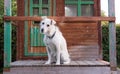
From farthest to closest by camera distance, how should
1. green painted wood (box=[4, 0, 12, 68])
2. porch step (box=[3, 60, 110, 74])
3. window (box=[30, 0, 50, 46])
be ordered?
window (box=[30, 0, 50, 46])
green painted wood (box=[4, 0, 12, 68])
porch step (box=[3, 60, 110, 74])

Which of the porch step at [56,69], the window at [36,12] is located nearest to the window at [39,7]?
the window at [36,12]

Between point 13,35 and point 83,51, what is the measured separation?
14.9 feet

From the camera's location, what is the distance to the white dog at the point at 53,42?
6.59 m

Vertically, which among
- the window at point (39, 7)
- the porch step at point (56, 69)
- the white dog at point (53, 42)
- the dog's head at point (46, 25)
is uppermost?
the window at point (39, 7)

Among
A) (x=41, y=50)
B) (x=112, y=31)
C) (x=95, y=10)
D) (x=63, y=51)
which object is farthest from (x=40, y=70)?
(x=95, y=10)

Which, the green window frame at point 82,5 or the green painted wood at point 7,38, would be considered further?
the green window frame at point 82,5

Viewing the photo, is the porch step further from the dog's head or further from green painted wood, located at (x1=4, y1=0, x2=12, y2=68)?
the dog's head

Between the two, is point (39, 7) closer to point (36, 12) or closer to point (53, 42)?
point (36, 12)

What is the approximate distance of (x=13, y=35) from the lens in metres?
12.4

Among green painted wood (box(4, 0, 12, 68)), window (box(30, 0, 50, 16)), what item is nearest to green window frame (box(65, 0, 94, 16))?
window (box(30, 0, 50, 16))

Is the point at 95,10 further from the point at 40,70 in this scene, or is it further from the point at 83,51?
the point at 40,70

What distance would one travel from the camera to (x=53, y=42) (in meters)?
6.79

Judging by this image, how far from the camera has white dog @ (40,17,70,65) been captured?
659 centimetres

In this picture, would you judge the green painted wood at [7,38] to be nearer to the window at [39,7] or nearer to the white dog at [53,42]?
the white dog at [53,42]
